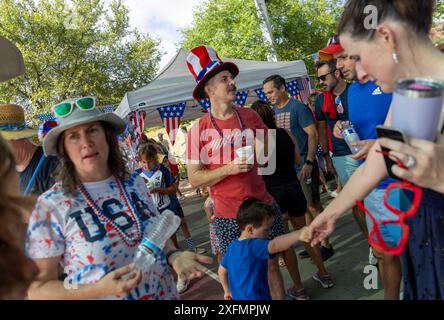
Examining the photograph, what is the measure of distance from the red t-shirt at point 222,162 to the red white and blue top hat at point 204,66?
33 centimetres

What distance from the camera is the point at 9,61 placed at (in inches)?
96.9

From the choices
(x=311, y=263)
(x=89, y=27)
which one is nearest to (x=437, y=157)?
(x=311, y=263)

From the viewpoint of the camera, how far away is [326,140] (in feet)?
15.6

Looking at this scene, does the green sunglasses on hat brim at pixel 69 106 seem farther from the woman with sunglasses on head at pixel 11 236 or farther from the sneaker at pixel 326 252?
the sneaker at pixel 326 252

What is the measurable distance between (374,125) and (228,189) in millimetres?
1235

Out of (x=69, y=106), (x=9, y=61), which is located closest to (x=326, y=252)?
(x=69, y=106)

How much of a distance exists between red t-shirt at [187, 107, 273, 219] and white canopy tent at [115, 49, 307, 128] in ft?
13.5

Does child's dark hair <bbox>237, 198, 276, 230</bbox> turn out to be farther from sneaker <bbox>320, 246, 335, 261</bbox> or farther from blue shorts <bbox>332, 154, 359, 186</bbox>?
sneaker <bbox>320, 246, 335, 261</bbox>

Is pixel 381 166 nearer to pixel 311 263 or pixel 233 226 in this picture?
pixel 233 226

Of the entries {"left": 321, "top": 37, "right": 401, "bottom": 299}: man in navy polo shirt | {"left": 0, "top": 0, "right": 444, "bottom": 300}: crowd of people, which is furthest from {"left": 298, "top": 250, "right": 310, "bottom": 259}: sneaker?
{"left": 321, "top": 37, "right": 401, "bottom": 299}: man in navy polo shirt

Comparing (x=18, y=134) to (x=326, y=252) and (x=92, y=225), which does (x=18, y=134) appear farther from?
(x=326, y=252)

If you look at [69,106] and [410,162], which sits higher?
[69,106]

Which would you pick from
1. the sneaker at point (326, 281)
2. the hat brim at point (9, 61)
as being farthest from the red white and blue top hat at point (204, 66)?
the sneaker at point (326, 281)
